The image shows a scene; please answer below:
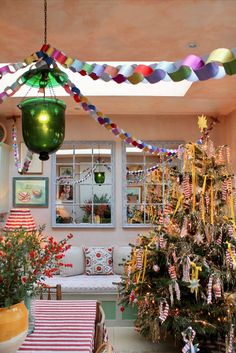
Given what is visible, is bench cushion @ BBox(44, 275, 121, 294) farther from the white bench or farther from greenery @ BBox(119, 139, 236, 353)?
greenery @ BBox(119, 139, 236, 353)

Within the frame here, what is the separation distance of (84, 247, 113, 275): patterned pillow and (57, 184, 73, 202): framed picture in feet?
2.94

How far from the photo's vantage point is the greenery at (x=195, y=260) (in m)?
2.93

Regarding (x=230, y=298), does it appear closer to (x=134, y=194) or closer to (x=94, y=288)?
(x=94, y=288)

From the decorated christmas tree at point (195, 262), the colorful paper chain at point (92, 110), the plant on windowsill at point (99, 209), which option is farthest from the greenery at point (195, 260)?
the plant on windowsill at point (99, 209)

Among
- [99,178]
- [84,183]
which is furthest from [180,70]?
[84,183]

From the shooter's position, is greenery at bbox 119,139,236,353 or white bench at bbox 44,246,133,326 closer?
greenery at bbox 119,139,236,353

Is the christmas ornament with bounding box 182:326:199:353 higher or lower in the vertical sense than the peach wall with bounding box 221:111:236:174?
lower

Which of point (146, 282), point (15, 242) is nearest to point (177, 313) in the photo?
point (146, 282)

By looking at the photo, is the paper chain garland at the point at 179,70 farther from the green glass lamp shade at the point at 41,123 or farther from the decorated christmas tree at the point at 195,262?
the decorated christmas tree at the point at 195,262

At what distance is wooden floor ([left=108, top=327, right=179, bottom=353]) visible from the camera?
133 inches

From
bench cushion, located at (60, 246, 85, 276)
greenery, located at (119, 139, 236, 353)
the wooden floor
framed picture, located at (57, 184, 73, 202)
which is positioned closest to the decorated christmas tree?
greenery, located at (119, 139, 236, 353)

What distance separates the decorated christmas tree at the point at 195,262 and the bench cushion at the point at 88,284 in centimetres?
94

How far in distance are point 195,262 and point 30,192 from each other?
291 centimetres

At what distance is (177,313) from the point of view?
2.98 meters
